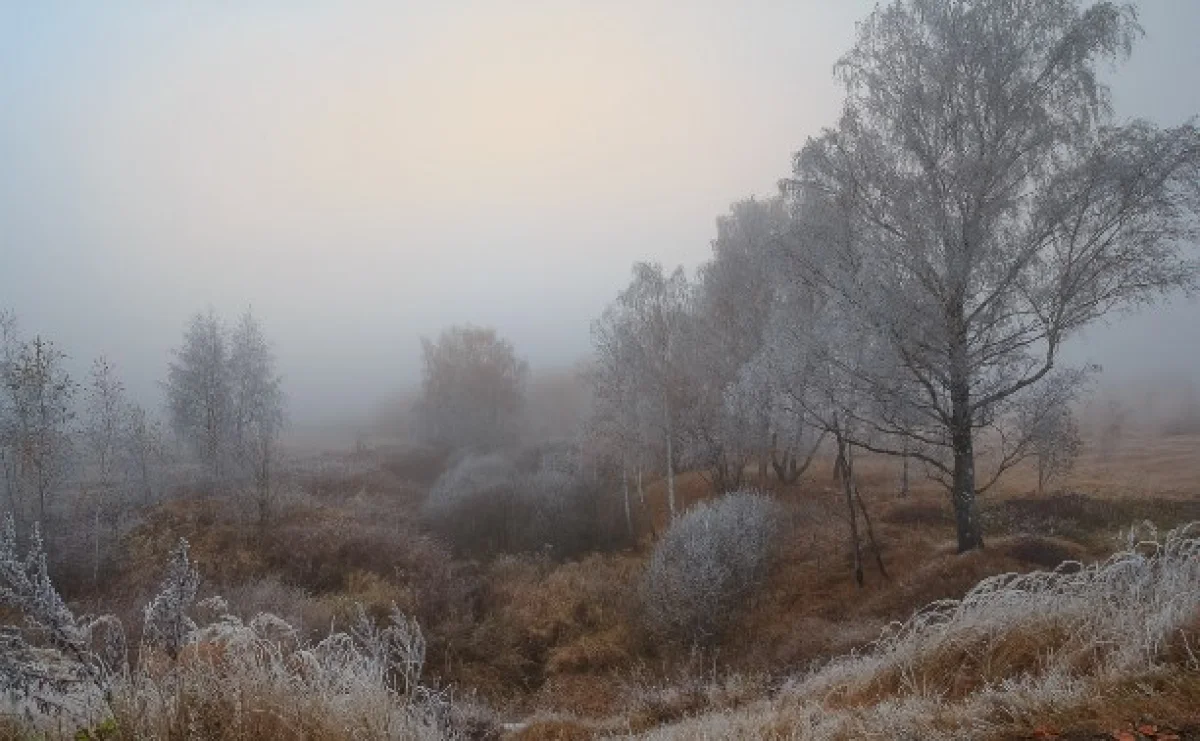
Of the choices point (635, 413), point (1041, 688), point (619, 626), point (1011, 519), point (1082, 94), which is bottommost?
point (619, 626)

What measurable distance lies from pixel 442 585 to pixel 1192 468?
23752mm

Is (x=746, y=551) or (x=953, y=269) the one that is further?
(x=746, y=551)

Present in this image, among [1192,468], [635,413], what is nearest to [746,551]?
[635,413]

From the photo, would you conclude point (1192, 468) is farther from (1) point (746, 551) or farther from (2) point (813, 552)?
(1) point (746, 551)

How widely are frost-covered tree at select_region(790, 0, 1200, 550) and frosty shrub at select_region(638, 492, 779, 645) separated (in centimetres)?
450

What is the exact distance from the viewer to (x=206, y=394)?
31812 millimetres

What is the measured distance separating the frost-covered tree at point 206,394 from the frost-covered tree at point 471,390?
51.4 feet

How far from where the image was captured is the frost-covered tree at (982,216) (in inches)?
487

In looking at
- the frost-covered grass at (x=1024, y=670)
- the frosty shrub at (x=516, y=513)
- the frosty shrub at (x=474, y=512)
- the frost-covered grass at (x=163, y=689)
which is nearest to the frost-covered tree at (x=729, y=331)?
the frosty shrub at (x=516, y=513)

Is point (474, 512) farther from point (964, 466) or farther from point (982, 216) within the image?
point (982, 216)

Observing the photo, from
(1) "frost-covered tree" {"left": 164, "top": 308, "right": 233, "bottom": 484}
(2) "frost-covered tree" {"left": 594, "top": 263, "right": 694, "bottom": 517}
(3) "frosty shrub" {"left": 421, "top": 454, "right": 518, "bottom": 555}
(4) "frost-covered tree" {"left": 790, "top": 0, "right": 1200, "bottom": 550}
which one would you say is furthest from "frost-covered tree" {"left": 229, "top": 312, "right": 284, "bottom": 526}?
(4) "frost-covered tree" {"left": 790, "top": 0, "right": 1200, "bottom": 550}

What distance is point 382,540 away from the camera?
22.5 meters

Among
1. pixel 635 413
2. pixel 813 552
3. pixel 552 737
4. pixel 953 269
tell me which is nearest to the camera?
pixel 552 737

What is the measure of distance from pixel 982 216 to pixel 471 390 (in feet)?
126
